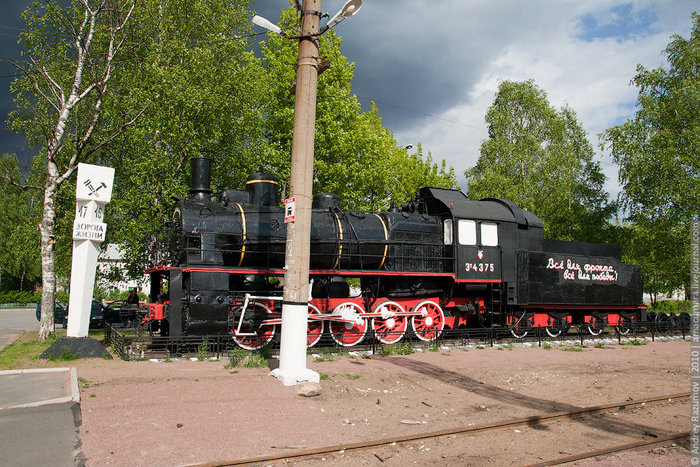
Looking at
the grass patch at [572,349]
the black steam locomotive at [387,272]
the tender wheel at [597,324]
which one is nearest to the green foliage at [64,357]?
the black steam locomotive at [387,272]

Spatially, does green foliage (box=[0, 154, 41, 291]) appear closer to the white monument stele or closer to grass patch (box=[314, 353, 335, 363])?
the white monument stele

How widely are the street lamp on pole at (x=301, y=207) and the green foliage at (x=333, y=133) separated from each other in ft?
39.2

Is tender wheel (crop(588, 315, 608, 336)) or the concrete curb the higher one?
tender wheel (crop(588, 315, 608, 336))

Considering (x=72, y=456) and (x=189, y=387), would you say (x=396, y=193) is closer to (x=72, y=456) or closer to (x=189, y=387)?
(x=189, y=387)

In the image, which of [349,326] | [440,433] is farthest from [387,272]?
[440,433]

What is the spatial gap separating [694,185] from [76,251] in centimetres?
2591

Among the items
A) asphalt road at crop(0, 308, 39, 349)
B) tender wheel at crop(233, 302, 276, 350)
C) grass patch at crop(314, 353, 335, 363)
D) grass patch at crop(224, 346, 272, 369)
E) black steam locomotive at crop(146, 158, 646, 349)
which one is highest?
black steam locomotive at crop(146, 158, 646, 349)

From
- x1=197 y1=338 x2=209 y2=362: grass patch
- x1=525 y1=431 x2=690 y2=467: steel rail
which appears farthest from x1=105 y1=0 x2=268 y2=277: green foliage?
x1=525 y1=431 x2=690 y2=467: steel rail

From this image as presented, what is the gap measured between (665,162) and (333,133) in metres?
16.9

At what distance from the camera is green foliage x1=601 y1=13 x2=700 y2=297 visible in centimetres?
2384

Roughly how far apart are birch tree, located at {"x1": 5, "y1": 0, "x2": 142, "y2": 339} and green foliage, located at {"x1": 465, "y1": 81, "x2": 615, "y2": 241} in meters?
22.7

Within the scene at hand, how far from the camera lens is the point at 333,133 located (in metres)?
22.5

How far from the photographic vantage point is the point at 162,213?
16531 mm

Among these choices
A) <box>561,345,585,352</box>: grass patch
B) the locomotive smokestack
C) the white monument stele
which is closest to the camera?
the white monument stele
